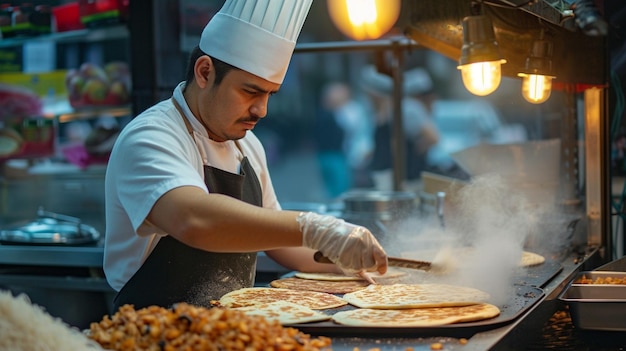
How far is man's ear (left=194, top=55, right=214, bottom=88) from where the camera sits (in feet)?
8.21

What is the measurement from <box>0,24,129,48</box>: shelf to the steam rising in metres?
2.34

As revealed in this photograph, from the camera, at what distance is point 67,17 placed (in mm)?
5008

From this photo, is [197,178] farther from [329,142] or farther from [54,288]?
[329,142]

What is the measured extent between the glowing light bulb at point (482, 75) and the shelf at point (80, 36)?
272cm

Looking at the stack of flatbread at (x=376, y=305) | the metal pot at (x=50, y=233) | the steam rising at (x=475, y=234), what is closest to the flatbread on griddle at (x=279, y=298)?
the stack of flatbread at (x=376, y=305)

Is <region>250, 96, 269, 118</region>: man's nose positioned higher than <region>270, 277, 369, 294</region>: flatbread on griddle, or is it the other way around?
<region>250, 96, 269, 118</region>: man's nose

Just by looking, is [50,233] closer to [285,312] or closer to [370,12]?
[370,12]

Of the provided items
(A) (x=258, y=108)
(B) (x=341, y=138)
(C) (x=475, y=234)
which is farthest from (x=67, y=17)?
(B) (x=341, y=138)

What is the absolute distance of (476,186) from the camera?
3.73 m

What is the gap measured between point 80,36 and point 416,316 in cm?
366

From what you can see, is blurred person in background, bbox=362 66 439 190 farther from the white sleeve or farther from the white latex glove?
the white latex glove

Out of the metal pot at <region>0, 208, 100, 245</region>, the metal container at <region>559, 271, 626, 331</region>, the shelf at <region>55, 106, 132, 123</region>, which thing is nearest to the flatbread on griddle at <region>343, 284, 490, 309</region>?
the metal container at <region>559, 271, 626, 331</region>

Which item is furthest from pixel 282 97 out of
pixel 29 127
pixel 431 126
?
pixel 29 127

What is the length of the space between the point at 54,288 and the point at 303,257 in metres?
1.90
